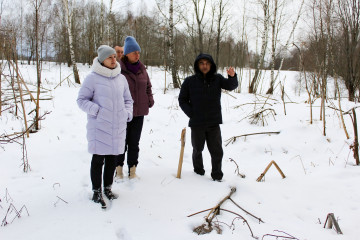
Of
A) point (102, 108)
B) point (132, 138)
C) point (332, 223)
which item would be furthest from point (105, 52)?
point (332, 223)

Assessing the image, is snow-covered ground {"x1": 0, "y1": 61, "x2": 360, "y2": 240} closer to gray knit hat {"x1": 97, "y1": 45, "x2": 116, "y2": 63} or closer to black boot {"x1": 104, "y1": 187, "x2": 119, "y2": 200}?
black boot {"x1": 104, "y1": 187, "x2": 119, "y2": 200}

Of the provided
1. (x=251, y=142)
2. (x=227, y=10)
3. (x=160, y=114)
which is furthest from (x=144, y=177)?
(x=227, y=10)

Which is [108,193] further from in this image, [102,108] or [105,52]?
[105,52]

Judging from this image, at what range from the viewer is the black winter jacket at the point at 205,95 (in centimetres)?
307

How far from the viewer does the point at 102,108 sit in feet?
7.68

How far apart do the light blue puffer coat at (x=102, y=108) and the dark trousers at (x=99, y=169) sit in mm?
→ 123

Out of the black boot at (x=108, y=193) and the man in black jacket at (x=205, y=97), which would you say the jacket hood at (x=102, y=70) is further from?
the black boot at (x=108, y=193)

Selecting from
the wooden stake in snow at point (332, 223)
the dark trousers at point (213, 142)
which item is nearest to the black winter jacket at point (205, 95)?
the dark trousers at point (213, 142)

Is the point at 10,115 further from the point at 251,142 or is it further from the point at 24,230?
the point at 251,142

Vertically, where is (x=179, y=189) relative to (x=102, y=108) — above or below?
below

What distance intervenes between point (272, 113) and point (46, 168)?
4.87m

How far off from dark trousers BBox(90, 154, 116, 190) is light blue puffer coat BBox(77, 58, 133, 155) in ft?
0.40

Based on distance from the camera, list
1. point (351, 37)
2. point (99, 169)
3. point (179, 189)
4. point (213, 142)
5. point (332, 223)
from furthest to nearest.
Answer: point (351, 37)
point (213, 142)
point (179, 189)
point (99, 169)
point (332, 223)

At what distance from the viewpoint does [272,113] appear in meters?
5.88
